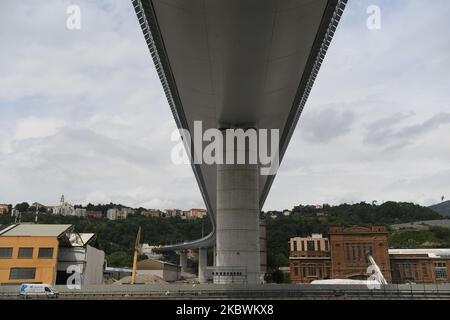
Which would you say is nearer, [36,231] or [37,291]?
[37,291]

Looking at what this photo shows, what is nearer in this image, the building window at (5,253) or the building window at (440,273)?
the building window at (5,253)

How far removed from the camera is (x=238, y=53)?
20578mm

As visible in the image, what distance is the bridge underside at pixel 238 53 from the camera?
57.8 feet

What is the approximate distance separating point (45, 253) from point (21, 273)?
9.18 ft

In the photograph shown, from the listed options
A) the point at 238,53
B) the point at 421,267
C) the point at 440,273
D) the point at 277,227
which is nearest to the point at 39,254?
the point at 238,53

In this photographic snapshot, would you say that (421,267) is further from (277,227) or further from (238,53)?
(238,53)

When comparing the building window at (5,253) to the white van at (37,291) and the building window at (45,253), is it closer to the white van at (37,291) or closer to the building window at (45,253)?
the building window at (45,253)

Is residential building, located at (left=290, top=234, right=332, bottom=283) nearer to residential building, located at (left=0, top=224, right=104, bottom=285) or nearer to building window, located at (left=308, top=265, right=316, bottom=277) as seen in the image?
building window, located at (left=308, top=265, right=316, bottom=277)

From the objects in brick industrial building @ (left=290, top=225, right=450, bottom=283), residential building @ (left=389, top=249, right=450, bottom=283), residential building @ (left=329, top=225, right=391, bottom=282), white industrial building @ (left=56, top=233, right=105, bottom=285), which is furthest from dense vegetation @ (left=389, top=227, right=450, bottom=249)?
white industrial building @ (left=56, top=233, right=105, bottom=285)

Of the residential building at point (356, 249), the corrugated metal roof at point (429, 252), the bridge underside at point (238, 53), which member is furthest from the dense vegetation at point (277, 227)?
the bridge underside at point (238, 53)

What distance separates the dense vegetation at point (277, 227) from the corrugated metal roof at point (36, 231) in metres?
46.1

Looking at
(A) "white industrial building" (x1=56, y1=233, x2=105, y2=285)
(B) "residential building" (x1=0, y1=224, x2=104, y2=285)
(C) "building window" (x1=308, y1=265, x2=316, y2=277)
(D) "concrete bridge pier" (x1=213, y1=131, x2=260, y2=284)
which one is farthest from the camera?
(C) "building window" (x1=308, y1=265, x2=316, y2=277)

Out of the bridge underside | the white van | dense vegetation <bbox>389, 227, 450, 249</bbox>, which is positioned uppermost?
the bridge underside

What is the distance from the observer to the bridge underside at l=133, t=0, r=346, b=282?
1762 centimetres
